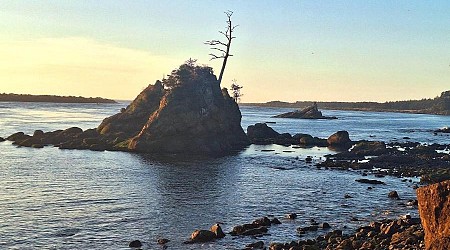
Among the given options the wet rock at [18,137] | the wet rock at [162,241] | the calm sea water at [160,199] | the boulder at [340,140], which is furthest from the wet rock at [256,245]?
the wet rock at [18,137]

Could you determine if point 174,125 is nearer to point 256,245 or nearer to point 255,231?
point 255,231

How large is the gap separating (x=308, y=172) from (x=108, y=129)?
44800 mm

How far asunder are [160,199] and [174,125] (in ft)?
124

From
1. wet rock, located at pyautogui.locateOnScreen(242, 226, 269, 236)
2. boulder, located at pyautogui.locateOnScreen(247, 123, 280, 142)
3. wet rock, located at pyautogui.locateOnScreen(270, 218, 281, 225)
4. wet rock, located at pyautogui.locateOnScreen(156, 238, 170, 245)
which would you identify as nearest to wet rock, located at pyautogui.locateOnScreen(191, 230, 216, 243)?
wet rock, located at pyautogui.locateOnScreen(156, 238, 170, 245)

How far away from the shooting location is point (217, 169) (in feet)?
200

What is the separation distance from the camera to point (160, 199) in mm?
42750

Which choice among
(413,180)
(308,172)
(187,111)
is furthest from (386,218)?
(187,111)

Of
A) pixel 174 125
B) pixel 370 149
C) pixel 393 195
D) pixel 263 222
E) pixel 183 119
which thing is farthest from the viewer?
pixel 370 149

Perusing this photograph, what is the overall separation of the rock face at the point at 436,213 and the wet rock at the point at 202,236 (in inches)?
585

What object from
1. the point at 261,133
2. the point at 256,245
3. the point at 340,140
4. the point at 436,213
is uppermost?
the point at 436,213

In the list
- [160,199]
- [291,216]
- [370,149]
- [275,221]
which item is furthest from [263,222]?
[370,149]

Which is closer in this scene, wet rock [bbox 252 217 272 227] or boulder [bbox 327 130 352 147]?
wet rock [bbox 252 217 272 227]

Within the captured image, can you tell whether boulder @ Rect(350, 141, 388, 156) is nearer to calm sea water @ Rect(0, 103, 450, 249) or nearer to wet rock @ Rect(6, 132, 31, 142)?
→ calm sea water @ Rect(0, 103, 450, 249)

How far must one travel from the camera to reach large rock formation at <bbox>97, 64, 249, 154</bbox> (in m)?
79.8
